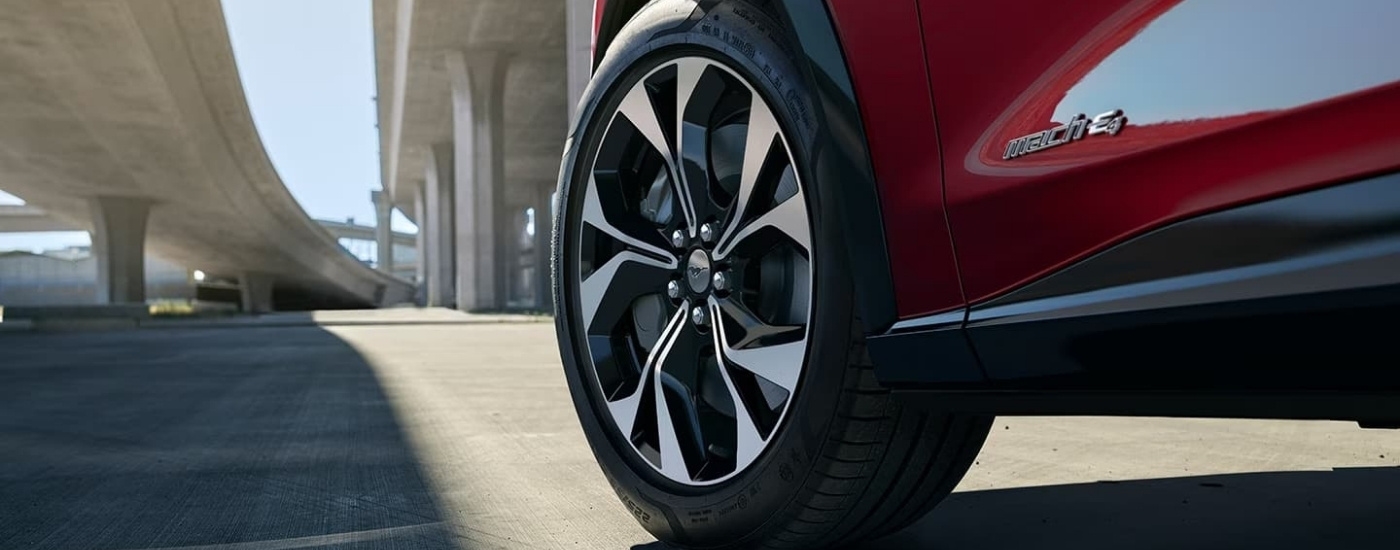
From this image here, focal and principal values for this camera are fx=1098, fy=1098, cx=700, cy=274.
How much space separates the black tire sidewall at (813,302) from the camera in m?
1.75

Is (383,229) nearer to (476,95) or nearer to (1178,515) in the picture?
(476,95)

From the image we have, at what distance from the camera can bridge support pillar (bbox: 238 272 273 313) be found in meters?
62.5

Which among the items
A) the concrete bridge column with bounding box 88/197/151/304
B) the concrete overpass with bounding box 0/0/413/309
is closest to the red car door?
the concrete overpass with bounding box 0/0/413/309

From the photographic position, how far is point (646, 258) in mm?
2357

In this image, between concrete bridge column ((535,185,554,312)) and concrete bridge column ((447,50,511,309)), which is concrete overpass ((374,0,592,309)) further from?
concrete bridge column ((535,185,554,312))

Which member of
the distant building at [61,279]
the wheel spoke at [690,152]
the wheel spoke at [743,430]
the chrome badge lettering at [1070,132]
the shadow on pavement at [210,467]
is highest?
the distant building at [61,279]

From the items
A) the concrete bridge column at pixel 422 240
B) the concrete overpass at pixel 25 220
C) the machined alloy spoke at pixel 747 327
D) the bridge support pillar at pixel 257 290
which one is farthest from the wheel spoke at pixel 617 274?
the concrete overpass at pixel 25 220

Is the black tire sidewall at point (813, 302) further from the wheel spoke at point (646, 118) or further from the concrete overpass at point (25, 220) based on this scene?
the concrete overpass at point (25, 220)

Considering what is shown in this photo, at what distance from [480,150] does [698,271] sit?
37215mm

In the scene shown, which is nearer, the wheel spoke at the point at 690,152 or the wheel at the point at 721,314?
the wheel at the point at 721,314

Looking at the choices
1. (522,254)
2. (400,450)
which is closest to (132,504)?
(400,450)

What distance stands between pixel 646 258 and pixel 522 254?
3468 inches

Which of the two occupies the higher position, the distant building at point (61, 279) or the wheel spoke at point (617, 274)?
the distant building at point (61, 279)

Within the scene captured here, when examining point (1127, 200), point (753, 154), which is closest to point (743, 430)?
point (753, 154)
